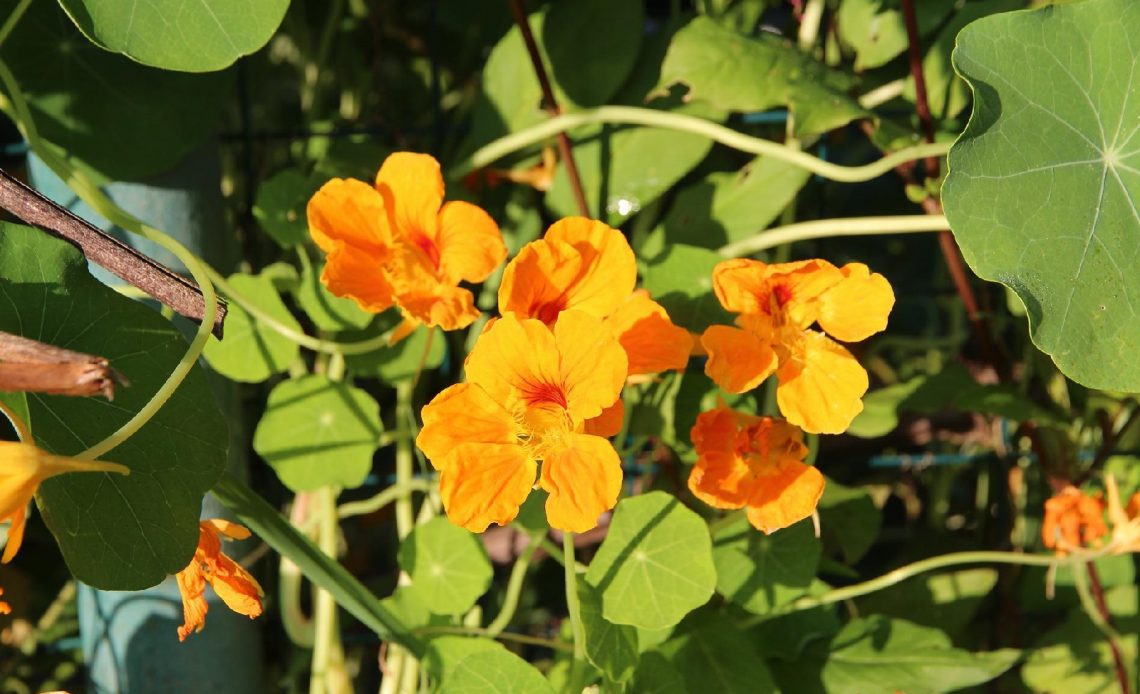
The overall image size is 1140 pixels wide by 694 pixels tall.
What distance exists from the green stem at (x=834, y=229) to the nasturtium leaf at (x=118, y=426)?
0.58 metres

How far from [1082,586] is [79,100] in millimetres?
1243

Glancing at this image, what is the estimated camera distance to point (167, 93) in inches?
47.4

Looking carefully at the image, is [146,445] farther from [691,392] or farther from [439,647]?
[691,392]

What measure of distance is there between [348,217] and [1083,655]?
3.58ft

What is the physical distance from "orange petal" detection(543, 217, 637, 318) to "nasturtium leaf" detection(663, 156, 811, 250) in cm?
39

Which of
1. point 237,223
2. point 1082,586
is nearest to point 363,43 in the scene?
point 237,223

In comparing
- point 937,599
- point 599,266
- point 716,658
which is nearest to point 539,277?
point 599,266

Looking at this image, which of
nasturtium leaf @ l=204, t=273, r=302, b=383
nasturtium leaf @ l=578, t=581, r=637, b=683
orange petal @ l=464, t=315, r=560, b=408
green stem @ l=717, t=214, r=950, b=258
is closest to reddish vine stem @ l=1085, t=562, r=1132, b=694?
green stem @ l=717, t=214, r=950, b=258

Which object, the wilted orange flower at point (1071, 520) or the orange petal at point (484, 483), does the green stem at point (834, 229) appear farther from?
the orange petal at point (484, 483)

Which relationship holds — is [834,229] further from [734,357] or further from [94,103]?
[94,103]

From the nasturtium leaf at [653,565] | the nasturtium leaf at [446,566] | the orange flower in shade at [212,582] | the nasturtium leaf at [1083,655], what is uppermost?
the orange flower in shade at [212,582]

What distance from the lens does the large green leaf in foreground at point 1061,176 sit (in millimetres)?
912

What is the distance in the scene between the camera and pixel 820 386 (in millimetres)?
941

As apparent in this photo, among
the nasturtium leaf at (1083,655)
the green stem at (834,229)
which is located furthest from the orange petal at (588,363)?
the nasturtium leaf at (1083,655)
